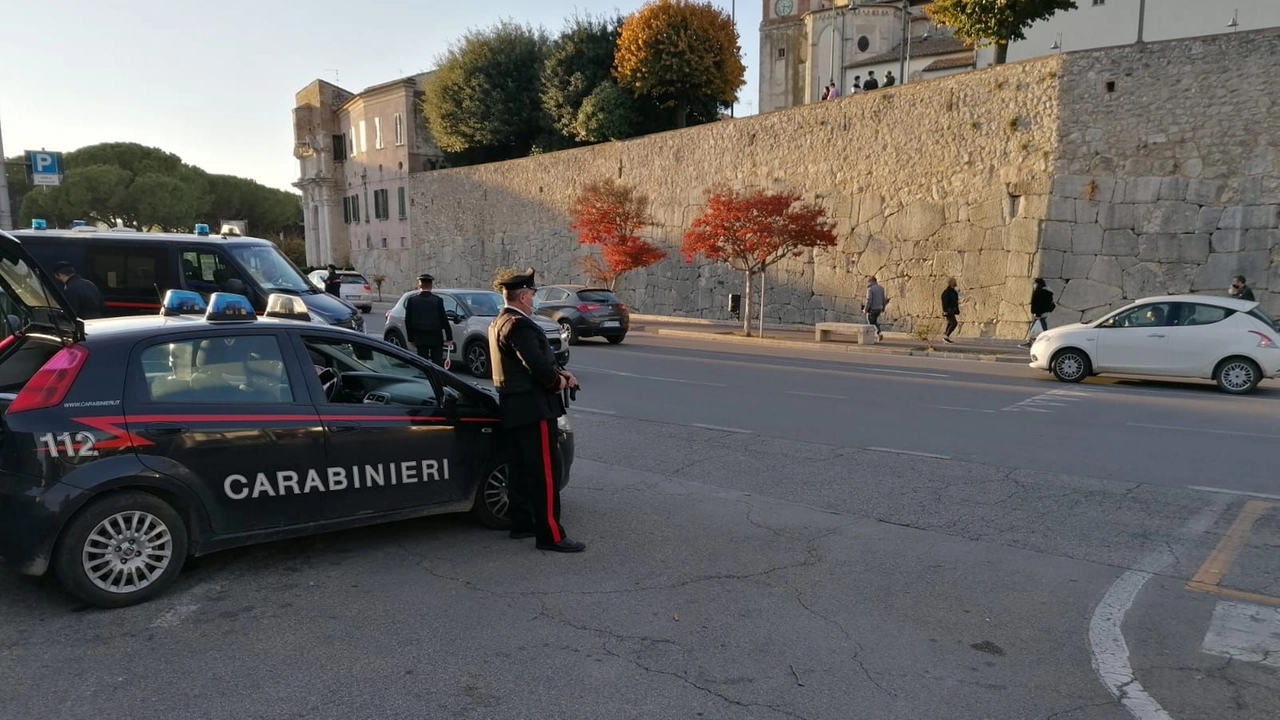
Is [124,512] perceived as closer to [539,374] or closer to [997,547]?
[539,374]

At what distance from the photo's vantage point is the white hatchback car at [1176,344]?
43.4 feet

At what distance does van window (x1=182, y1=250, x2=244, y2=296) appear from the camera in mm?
11523

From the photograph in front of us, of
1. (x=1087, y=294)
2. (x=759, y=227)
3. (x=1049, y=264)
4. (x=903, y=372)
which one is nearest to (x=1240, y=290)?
(x=1087, y=294)

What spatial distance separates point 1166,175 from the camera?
20094 millimetres

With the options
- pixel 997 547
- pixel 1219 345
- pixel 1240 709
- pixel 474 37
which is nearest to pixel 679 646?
pixel 1240 709

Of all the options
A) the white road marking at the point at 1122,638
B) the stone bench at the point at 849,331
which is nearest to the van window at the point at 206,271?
the white road marking at the point at 1122,638

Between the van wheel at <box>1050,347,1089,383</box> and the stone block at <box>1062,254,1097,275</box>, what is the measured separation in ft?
25.5

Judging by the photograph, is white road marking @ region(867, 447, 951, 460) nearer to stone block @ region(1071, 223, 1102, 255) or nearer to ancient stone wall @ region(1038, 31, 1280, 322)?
ancient stone wall @ region(1038, 31, 1280, 322)

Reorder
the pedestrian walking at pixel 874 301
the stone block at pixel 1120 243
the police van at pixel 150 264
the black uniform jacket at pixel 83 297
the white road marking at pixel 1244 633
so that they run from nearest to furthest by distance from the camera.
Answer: the white road marking at pixel 1244 633 < the black uniform jacket at pixel 83 297 < the police van at pixel 150 264 < the stone block at pixel 1120 243 < the pedestrian walking at pixel 874 301

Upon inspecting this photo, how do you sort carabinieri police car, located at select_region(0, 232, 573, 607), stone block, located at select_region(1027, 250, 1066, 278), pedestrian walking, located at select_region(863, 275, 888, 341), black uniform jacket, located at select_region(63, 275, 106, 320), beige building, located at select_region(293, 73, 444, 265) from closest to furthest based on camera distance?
carabinieri police car, located at select_region(0, 232, 573, 607)
black uniform jacket, located at select_region(63, 275, 106, 320)
stone block, located at select_region(1027, 250, 1066, 278)
pedestrian walking, located at select_region(863, 275, 888, 341)
beige building, located at select_region(293, 73, 444, 265)

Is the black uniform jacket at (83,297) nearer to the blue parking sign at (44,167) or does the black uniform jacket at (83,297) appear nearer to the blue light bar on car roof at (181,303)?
the blue light bar on car roof at (181,303)

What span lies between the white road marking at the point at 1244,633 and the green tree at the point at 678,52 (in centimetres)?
3409

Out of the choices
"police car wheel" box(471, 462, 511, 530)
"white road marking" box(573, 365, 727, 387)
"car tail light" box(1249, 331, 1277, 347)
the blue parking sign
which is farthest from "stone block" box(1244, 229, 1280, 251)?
the blue parking sign

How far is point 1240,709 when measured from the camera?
3.50 meters
